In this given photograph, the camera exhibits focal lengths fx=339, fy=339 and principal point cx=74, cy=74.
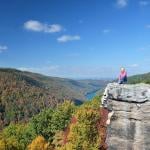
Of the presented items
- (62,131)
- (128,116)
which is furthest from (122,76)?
(62,131)

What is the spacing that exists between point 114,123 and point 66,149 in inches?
1059

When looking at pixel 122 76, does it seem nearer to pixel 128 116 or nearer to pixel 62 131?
pixel 128 116

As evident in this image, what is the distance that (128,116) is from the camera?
1565 inches

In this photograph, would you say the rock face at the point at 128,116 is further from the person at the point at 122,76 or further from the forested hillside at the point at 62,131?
the forested hillside at the point at 62,131

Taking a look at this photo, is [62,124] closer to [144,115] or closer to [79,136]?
[79,136]

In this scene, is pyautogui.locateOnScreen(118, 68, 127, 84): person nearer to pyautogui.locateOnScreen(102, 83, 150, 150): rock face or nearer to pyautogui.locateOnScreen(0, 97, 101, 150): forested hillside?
pyautogui.locateOnScreen(102, 83, 150, 150): rock face

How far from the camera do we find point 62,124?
4235 inches

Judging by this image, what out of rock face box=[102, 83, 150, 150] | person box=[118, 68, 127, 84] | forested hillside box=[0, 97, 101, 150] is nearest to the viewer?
rock face box=[102, 83, 150, 150]

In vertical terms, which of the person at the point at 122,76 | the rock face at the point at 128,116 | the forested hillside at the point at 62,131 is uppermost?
the person at the point at 122,76

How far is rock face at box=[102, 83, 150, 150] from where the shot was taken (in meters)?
38.4

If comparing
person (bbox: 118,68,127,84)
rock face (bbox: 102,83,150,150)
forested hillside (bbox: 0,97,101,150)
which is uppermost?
person (bbox: 118,68,127,84)

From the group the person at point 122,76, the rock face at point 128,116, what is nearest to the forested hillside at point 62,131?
the rock face at point 128,116

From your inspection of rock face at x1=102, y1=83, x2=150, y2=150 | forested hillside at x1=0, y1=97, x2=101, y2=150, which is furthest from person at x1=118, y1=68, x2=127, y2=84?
forested hillside at x1=0, y1=97, x2=101, y2=150

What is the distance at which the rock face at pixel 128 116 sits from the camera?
38.4 meters
